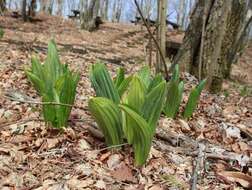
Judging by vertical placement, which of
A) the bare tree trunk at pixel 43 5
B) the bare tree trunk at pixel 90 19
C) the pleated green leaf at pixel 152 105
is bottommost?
the pleated green leaf at pixel 152 105

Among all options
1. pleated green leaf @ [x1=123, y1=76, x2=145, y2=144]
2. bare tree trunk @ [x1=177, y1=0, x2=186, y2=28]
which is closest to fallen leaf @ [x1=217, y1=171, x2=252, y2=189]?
pleated green leaf @ [x1=123, y1=76, x2=145, y2=144]

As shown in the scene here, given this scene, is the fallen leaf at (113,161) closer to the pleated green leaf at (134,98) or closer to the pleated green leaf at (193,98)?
the pleated green leaf at (134,98)

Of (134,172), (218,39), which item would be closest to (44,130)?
(134,172)

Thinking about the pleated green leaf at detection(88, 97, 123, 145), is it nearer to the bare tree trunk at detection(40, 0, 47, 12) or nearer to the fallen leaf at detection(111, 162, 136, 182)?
the fallen leaf at detection(111, 162, 136, 182)

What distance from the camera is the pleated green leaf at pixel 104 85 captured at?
1917 millimetres

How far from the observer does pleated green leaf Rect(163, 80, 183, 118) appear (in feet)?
8.23

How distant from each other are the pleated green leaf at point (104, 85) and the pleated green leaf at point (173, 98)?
673mm

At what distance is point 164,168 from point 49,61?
89cm

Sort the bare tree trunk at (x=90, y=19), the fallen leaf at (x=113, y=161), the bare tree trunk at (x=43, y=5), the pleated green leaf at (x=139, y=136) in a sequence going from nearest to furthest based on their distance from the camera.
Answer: the pleated green leaf at (x=139, y=136) < the fallen leaf at (x=113, y=161) < the bare tree trunk at (x=90, y=19) < the bare tree trunk at (x=43, y=5)

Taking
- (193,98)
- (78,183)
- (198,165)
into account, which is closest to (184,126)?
(193,98)

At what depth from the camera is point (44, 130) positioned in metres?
2.06

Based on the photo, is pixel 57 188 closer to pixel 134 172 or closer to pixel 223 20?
pixel 134 172

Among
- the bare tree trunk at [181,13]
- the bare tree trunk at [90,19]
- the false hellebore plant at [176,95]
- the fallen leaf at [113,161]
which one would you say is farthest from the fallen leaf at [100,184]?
the bare tree trunk at [181,13]

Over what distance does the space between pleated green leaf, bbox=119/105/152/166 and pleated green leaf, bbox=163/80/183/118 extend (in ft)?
2.65
